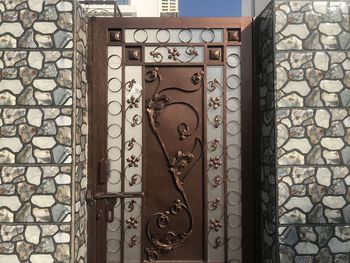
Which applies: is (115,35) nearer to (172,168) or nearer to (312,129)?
(172,168)

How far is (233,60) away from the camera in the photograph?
2535mm

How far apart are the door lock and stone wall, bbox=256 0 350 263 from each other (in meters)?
0.93

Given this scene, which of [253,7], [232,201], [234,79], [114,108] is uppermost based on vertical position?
[253,7]

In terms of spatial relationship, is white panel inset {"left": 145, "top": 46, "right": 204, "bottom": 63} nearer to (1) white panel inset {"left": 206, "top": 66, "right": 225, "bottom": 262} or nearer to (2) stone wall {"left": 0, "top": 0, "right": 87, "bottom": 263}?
(1) white panel inset {"left": 206, "top": 66, "right": 225, "bottom": 262}

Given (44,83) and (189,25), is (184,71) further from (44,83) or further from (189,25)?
(44,83)

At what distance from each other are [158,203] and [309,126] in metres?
1.06

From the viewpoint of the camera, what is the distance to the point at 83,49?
7.95 feet

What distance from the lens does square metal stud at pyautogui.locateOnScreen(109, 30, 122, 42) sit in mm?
2539

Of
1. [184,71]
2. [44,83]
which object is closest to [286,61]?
[184,71]

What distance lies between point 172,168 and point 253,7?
9.23 feet

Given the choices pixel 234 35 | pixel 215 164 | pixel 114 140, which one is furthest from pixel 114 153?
pixel 234 35

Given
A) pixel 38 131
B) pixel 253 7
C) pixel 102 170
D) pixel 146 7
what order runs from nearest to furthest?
pixel 38 131
pixel 102 170
pixel 253 7
pixel 146 7

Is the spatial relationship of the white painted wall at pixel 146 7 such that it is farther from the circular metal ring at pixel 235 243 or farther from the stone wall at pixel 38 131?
the circular metal ring at pixel 235 243

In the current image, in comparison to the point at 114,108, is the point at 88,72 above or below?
above
